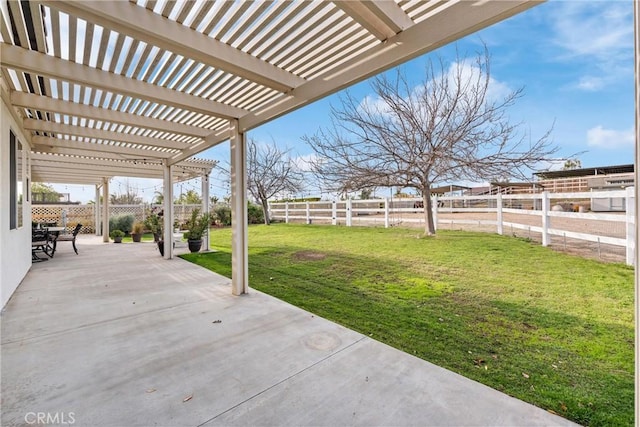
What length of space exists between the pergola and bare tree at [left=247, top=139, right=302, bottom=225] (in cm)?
1293

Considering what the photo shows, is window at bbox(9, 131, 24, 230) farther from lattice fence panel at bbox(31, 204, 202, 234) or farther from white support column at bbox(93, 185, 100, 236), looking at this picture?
white support column at bbox(93, 185, 100, 236)

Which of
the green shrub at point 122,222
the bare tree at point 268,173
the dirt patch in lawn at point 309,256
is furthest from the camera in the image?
the bare tree at point 268,173

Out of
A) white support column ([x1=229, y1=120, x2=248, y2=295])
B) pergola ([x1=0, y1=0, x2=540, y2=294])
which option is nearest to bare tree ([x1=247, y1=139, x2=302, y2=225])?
white support column ([x1=229, y1=120, x2=248, y2=295])

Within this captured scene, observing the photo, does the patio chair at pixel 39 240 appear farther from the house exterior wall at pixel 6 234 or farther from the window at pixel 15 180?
the house exterior wall at pixel 6 234

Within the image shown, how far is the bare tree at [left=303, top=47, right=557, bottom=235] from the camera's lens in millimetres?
7488

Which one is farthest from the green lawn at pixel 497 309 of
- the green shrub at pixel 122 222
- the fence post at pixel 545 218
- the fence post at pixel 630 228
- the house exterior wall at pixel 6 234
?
the green shrub at pixel 122 222

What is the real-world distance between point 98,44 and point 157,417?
317cm

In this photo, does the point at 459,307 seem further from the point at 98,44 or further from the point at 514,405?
the point at 98,44

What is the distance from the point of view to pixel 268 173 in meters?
18.2

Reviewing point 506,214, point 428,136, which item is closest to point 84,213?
point 428,136

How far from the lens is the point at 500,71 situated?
285 inches

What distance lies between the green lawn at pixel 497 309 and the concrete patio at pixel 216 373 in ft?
0.98

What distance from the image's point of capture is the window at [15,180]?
4.32 m
